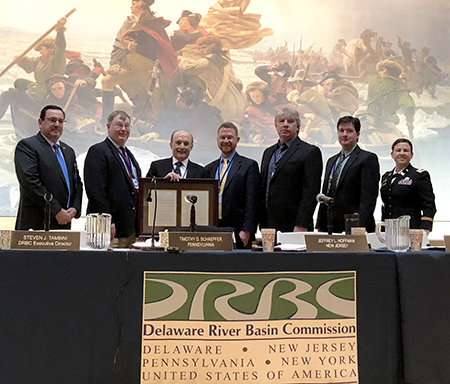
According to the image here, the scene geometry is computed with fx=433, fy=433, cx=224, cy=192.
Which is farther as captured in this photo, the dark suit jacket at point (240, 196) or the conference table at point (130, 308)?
the dark suit jacket at point (240, 196)

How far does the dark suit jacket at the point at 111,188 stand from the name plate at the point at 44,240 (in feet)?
4.44

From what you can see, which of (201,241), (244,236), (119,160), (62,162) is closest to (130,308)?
(201,241)

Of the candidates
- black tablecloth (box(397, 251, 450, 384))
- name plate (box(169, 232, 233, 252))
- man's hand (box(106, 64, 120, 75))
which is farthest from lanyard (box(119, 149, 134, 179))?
black tablecloth (box(397, 251, 450, 384))

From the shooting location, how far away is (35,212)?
328cm

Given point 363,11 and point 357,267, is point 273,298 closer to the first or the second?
point 357,267

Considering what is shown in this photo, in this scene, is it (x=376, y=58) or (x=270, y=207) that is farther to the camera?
(x=376, y=58)

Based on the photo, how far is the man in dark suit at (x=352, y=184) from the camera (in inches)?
125

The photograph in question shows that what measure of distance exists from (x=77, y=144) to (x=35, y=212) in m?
1.87

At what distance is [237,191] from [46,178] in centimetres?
145

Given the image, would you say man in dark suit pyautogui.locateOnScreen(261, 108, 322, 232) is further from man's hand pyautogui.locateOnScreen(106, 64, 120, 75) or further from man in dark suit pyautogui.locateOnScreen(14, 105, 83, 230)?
man's hand pyautogui.locateOnScreen(106, 64, 120, 75)

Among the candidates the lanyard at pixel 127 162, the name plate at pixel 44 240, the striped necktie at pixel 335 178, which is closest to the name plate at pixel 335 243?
the name plate at pixel 44 240

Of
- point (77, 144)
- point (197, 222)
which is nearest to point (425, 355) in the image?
point (197, 222)

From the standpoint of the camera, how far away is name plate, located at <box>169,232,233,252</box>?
1856mm

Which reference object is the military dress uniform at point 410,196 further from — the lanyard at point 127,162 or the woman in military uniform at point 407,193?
the lanyard at point 127,162
